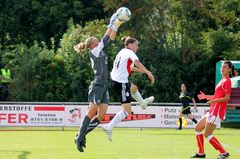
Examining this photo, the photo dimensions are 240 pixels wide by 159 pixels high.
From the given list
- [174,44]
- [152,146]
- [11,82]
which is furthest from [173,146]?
[174,44]

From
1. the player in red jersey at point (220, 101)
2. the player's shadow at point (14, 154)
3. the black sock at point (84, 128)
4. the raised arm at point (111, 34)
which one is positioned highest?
the raised arm at point (111, 34)

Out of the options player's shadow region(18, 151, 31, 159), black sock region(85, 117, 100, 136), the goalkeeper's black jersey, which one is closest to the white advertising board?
player's shadow region(18, 151, 31, 159)

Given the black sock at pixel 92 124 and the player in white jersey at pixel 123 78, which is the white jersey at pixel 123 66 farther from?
the black sock at pixel 92 124

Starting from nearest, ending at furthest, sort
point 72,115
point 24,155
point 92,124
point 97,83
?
point 97,83 → point 92,124 → point 24,155 → point 72,115

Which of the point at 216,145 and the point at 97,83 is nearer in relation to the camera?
the point at 97,83

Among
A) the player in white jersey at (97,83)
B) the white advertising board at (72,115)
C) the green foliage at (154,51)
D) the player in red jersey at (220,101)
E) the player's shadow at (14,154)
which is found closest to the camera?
the player in white jersey at (97,83)

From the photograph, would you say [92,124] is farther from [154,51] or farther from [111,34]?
[154,51]

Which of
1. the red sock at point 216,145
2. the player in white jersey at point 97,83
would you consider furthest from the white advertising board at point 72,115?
the player in white jersey at point 97,83

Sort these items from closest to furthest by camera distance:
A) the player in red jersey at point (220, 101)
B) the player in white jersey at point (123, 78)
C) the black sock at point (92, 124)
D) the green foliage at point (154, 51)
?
the player in red jersey at point (220, 101) < the black sock at point (92, 124) < the player in white jersey at point (123, 78) < the green foliage at point (154, 51)

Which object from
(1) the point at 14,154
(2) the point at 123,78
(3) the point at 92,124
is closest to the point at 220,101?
(2) the point at 123,78

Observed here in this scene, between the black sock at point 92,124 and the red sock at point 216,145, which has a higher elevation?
the black sock at point 92,124

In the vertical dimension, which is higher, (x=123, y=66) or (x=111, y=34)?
(x=111, y=34)

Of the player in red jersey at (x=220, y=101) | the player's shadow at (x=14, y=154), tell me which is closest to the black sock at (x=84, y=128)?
the player's shadow at (x=14, y=154)

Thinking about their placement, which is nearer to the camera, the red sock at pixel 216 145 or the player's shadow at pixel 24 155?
the red sock at pixel 216 145
